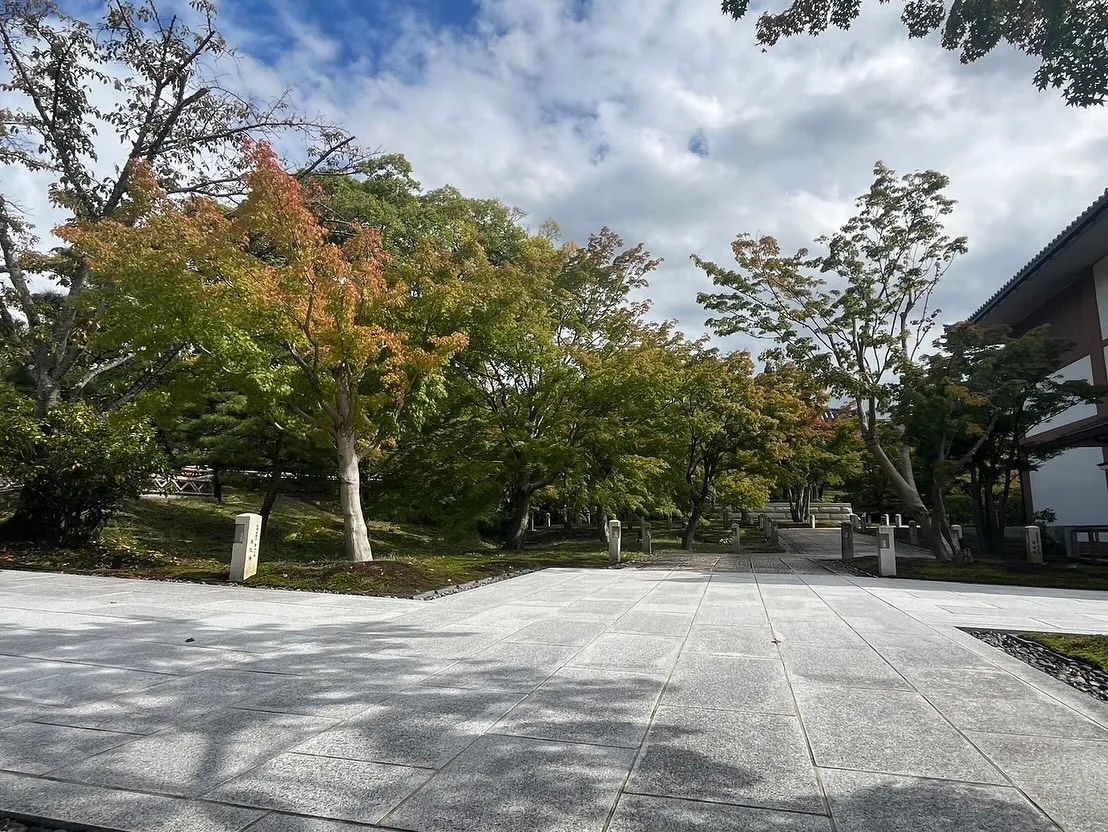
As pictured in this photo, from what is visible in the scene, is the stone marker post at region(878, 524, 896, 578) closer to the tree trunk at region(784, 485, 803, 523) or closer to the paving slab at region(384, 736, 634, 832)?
the paving slab at region(384, 736, 634, 832)

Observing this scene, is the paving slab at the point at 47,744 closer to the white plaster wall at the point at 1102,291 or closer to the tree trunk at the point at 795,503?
the white plaster wall at the point at 1102,291

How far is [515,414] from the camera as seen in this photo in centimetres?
1836

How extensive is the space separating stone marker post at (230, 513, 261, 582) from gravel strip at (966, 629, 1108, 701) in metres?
9.97

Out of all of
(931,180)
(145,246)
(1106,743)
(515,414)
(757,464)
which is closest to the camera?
(1106,743)

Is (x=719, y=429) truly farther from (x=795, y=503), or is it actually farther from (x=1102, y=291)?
(x=795, y=503)

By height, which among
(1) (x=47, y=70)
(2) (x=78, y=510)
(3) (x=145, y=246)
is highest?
(1) (x=47, y=70)

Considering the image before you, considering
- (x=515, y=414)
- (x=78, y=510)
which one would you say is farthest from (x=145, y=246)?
(x=515, y=414)

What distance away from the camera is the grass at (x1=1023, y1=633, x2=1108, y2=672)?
5.74m

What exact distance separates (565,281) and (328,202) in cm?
861

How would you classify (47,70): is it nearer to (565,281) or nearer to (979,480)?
(565,281)

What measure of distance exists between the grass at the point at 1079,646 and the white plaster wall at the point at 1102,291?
596 inches

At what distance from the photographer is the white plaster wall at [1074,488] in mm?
19047

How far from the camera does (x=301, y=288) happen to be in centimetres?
1105

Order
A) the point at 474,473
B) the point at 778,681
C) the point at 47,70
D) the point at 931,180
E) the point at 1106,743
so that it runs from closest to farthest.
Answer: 1. the point at 1106,743
2. the point at 778,681
3. the point at 47,70
4. the point at 931,180
5. the point at 474,473
